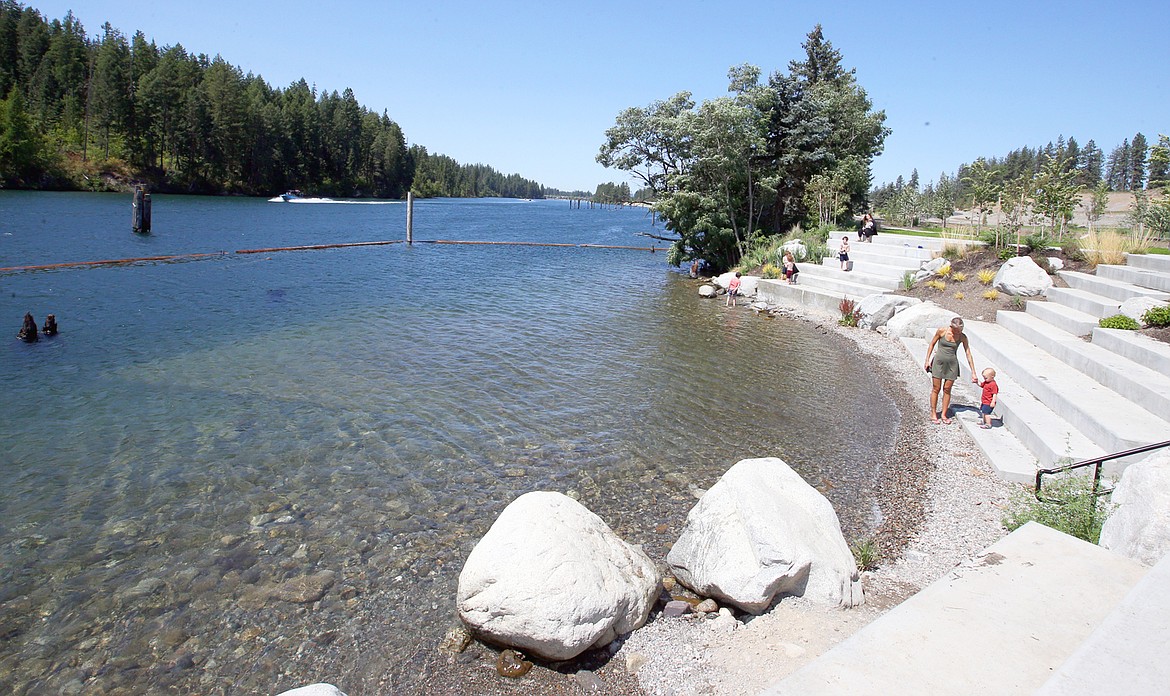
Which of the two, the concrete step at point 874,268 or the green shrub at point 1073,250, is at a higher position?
the green shrub at point 1073,250

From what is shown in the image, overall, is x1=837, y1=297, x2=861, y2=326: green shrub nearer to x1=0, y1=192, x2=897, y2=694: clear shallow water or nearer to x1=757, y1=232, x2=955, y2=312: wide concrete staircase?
x1=757, y1=232, x2=955, y2=312: wide concrete staircase

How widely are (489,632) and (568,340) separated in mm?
13823

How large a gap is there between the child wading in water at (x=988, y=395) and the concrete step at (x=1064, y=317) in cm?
479

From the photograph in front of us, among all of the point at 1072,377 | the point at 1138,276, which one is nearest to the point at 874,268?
the point at 1138,276

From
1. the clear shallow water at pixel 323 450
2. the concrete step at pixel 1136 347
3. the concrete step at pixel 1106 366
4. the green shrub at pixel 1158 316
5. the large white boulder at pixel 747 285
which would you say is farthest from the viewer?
the large white boulder at pixel 747 285

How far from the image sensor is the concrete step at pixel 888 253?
2561cm

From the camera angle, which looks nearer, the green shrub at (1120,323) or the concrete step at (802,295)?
the green shrub at (1120,323)

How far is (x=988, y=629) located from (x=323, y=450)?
9.13 m

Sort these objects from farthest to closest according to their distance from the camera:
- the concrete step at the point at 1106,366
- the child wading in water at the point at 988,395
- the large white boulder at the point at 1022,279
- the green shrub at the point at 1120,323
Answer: the large white boulder at the point at 1022,279 < the green shrub at the point at 1120,323 < the child wading in water at the point at 988,395 < the concrete step at the point at 1106,366

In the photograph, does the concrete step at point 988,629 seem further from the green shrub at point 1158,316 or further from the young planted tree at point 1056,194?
the young planted tree at point 1056,194

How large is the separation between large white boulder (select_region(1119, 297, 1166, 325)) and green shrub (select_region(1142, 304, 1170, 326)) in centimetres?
19

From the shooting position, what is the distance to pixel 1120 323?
40.9ft

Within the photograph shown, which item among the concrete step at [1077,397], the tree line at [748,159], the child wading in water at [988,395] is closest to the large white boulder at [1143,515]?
the concrete step at [1077,397]

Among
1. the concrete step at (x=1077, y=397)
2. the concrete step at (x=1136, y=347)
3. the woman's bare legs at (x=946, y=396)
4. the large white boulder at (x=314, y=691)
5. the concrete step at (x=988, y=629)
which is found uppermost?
the concrete step at (x=1136, y=347)
